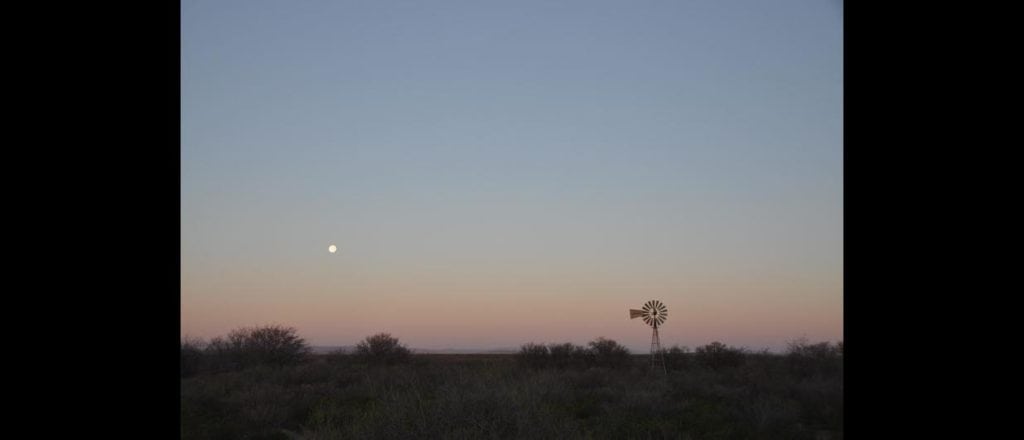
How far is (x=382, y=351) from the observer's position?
69.3ft

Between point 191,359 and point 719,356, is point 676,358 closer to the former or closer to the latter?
point 719,356

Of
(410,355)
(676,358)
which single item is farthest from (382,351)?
(676,358)

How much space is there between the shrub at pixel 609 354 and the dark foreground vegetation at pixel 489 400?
1499 millimetres

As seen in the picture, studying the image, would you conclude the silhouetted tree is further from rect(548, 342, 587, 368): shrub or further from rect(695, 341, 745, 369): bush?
rect(695, 341, 745, 369): bush

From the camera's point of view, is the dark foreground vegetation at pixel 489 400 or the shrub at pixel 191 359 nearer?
the dark foreground vegetation at pixel 489 400

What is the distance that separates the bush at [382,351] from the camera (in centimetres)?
2089

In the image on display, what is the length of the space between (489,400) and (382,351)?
12.4 meters

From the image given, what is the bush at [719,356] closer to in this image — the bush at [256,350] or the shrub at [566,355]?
the shrub at [566,355]

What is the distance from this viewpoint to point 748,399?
1234 centimetres

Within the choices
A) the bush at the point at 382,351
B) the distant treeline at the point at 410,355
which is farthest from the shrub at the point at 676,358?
the bush at the point at 382,351

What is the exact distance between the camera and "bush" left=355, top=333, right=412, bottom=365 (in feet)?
68.5
